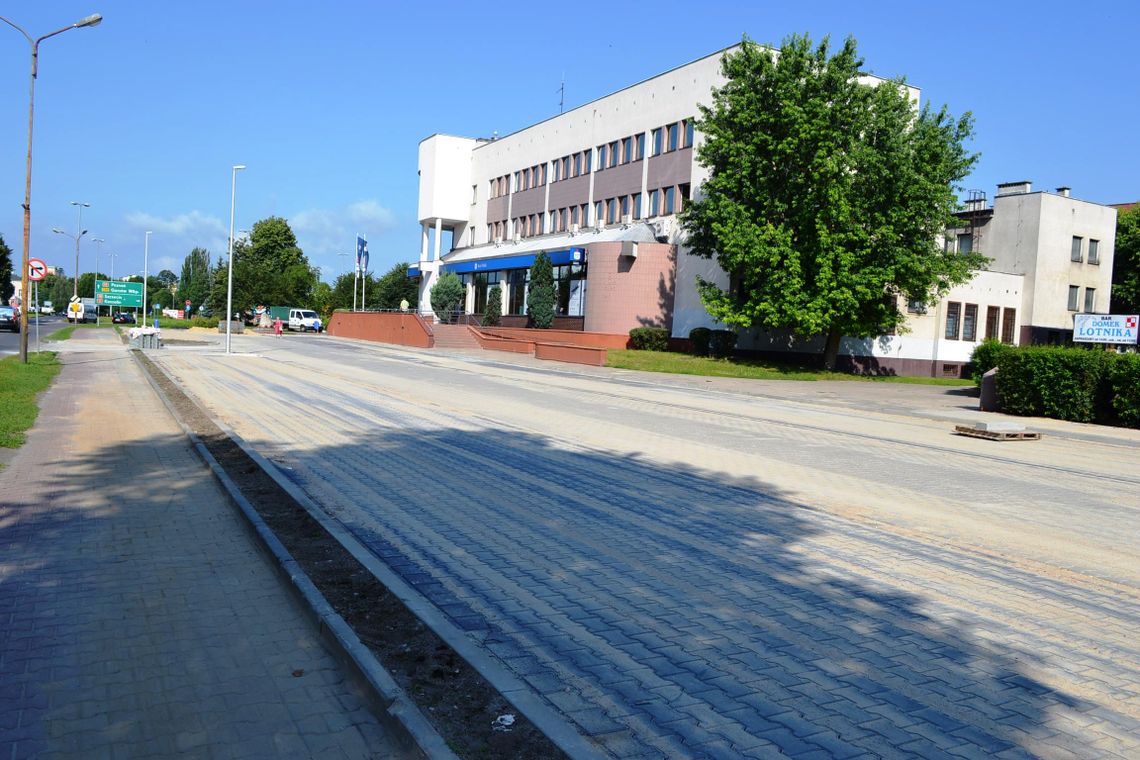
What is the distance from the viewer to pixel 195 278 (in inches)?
5871

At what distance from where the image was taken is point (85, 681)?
4348 millimetres

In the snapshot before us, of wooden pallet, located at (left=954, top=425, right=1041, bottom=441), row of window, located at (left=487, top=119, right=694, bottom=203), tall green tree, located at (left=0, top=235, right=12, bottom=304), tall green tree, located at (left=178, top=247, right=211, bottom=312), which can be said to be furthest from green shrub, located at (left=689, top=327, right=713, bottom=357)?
tall green tree, located at (left=178, top=247, right=211, bottom=312)

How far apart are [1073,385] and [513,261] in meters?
36.8

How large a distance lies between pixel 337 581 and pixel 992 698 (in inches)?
155

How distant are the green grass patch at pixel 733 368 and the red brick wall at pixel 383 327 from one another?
1593 centimetres

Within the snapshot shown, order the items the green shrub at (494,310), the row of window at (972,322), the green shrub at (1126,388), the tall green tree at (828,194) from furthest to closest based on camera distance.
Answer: the green shrub at (494,310) → the row of window at (972,322) → the tall green tree at (828,194) → the green shrub at (1126,388)

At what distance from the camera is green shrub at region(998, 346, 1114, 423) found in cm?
2070

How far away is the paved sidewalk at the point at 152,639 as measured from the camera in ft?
12.6

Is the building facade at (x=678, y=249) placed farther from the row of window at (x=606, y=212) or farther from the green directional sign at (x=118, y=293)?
the green directional sign at (x=118, y=293)

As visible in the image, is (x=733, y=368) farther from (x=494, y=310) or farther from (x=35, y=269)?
(x=35, y=269)

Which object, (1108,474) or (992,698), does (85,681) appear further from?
(1108,474)

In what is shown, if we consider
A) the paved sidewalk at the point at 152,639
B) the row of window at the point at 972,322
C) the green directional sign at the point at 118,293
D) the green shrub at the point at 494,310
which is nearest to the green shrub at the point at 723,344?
the row of window at the point at 972,322

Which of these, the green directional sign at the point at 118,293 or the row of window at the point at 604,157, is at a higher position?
the row of window at the point at 604,157

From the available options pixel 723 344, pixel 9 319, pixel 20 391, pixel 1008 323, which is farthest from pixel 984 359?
pixel 9 319
